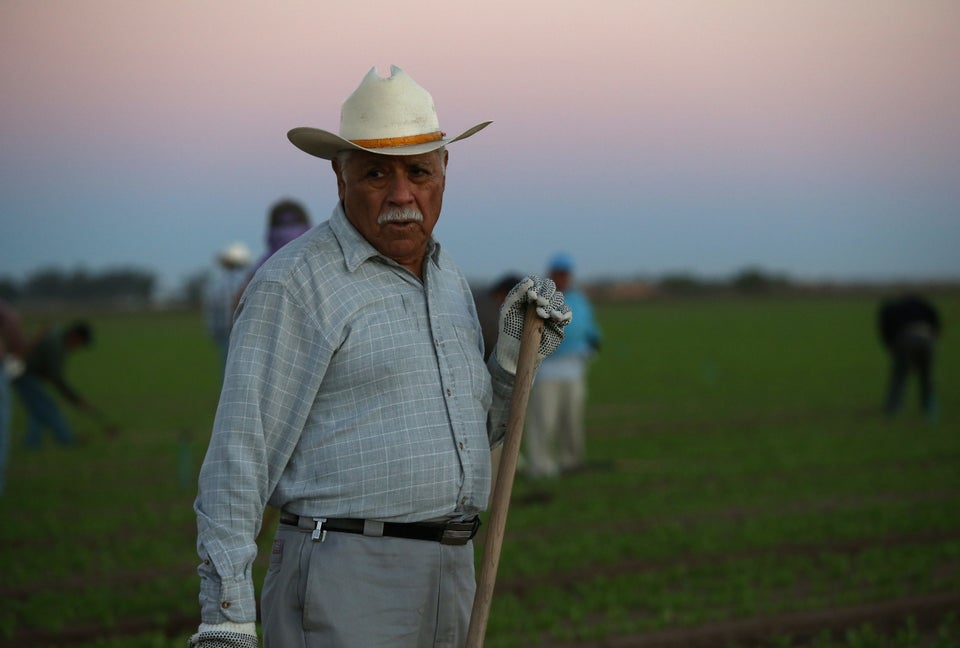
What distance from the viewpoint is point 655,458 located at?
1178 centimetres

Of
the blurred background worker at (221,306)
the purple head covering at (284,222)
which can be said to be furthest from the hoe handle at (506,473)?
the blurred background worker at (221,306)

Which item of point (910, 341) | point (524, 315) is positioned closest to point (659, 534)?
point (524, 315)

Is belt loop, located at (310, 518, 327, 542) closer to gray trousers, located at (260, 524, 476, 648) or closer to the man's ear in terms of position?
gray trousers, located at (260, 524, 476, 648)

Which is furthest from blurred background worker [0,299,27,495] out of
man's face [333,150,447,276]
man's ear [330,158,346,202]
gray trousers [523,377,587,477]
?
man's face [333,150,447,276]

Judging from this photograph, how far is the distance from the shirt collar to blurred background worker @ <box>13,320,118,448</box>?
38.0ft

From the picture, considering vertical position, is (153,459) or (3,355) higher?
(3,355)

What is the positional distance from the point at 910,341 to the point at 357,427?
44.4 feet

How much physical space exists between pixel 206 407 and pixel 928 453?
1250 cm

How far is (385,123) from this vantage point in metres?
2.75

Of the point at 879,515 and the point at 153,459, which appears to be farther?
the point at 153,459

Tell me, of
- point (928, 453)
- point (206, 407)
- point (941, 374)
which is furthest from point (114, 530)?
point (941, 374)

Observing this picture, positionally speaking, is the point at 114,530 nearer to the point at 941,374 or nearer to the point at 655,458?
the point at 655,458

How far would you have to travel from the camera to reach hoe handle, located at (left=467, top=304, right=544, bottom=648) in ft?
9.11

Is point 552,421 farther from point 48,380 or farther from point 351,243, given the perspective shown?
point 351,243
